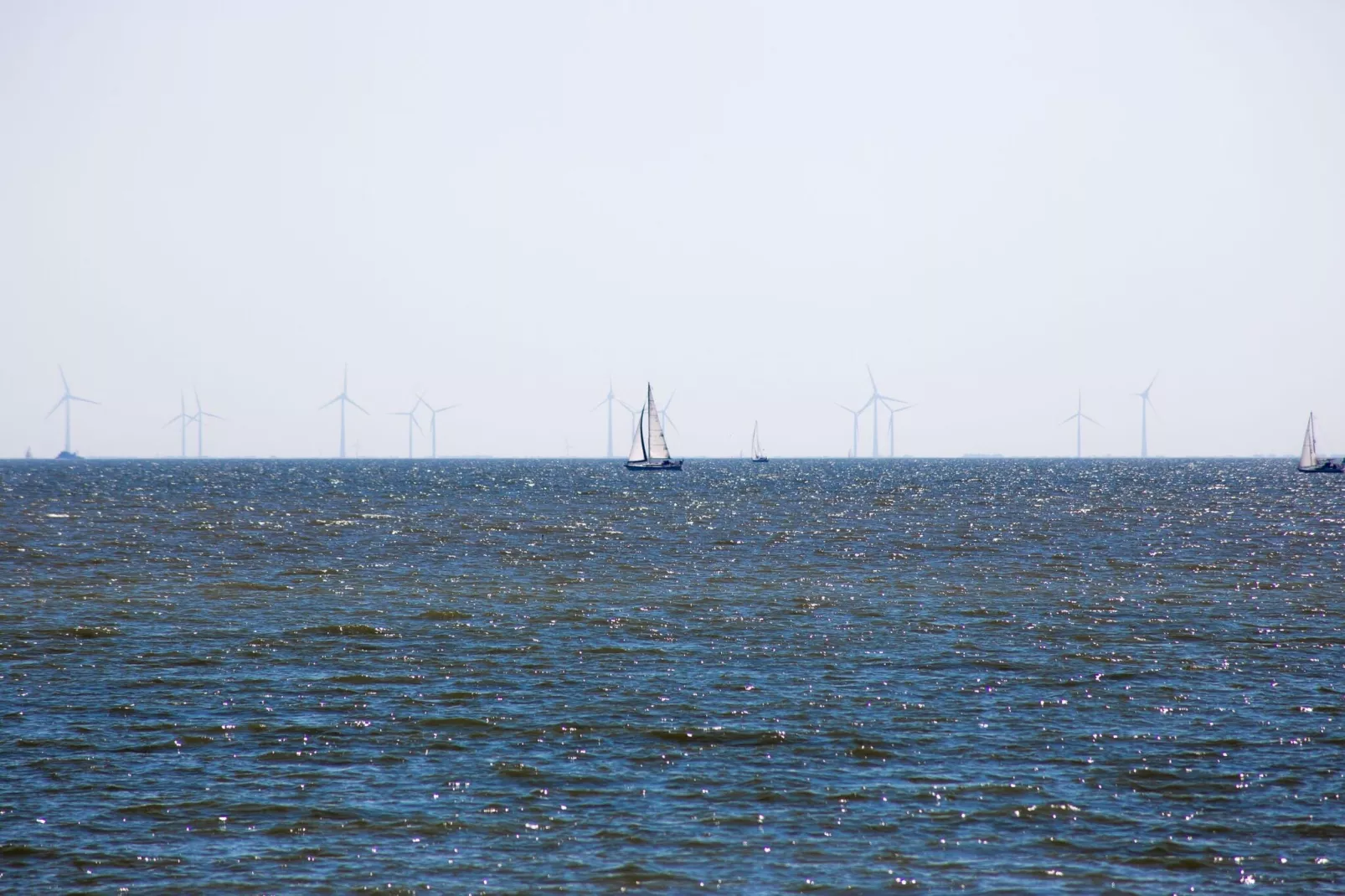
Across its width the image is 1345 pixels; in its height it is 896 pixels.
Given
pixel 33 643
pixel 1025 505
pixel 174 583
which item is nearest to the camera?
pixel 33 643

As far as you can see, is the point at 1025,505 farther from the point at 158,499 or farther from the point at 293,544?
the point at 158,499

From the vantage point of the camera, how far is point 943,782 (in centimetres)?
2325

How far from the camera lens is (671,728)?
2741cm

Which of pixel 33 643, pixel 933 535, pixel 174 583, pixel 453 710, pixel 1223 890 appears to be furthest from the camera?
pixel 933 535

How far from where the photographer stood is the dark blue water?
19.5 metres

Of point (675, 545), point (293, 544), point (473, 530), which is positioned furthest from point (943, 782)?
point (473, 530)

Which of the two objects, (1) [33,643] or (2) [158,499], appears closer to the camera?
(1) [33,643]

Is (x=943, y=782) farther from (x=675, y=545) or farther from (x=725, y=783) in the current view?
(x=675, y=545)

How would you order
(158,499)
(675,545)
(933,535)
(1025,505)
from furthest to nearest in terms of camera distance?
(158,499) < (1025,505) < (933,535) < (675,545)

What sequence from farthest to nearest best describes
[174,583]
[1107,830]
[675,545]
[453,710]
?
1. [675,545]
2. [174,583]
3. [453,710]
4. [1107,830]

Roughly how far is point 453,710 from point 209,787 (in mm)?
6944

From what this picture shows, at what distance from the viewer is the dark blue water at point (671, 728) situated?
19500 mm

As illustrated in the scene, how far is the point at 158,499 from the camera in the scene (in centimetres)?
13975

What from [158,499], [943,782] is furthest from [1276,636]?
[158,499]
